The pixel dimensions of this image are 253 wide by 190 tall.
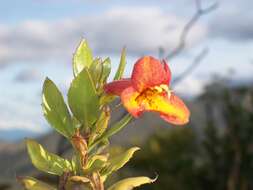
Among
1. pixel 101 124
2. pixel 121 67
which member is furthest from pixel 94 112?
pixel 121 67

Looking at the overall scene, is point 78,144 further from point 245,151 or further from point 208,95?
point 208,95

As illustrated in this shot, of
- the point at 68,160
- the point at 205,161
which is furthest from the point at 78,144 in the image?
the point at 205,161

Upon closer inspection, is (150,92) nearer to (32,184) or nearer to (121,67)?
(121,67)

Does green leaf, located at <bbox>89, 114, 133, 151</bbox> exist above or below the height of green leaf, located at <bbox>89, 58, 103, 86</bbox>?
below

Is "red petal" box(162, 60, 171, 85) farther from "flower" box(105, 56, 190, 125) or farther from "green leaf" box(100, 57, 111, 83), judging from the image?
"green leaf" box(100, 57, 111, 83)

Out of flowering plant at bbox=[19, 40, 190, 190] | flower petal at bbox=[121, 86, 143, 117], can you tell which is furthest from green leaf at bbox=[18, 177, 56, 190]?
flower petal at bbox=[121, 86, 143, 117]

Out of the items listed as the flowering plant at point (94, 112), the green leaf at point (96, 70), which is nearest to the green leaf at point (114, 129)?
the flowering plant at point (94, 112)
